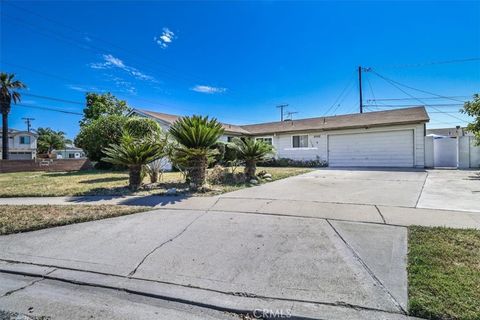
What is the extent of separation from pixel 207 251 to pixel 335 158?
17.8 metres

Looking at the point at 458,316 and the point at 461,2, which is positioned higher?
the point at 461,2

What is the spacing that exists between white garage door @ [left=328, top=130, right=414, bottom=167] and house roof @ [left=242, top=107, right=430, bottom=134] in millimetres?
761

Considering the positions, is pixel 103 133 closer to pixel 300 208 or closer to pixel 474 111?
pixel 300 208

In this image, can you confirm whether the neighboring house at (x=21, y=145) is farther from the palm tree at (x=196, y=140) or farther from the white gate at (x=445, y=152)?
the white gate at (x=445, y=152)

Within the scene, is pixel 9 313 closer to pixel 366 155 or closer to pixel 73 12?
pixel 73 12

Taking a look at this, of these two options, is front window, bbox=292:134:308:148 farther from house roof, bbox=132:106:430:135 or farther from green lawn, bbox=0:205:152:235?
green lawn, bbox=0:205:152:235

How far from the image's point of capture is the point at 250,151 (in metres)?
10.6

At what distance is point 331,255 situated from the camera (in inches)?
146

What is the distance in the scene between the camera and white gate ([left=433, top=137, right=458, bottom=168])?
16645 mm

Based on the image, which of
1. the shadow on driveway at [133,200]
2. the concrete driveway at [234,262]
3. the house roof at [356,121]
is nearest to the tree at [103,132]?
the shadow on driveway at [133,200]

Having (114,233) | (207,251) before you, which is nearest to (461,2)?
(207,251)

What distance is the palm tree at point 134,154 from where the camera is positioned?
338 inches

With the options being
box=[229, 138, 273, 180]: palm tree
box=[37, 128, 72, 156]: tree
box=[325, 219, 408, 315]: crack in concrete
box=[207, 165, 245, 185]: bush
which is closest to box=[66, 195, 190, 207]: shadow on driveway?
box=[207, 165, 245, 185]: bush

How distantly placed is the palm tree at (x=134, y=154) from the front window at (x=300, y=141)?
15.0 meters
